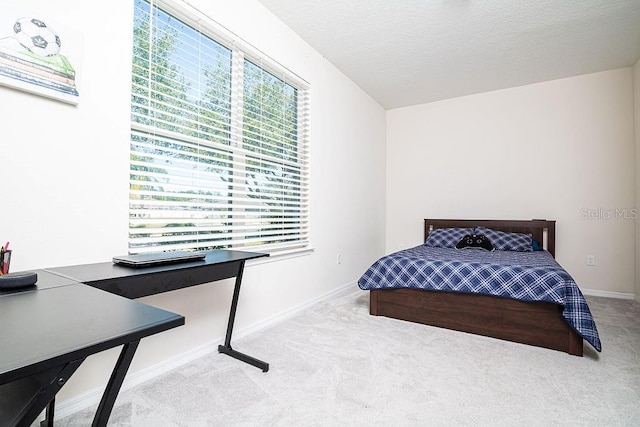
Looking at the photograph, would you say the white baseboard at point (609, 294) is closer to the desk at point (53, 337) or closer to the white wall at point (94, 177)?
the white wall at point (94, 177)

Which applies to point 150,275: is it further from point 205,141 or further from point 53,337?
point 205,141

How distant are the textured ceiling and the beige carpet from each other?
→ 2574mm

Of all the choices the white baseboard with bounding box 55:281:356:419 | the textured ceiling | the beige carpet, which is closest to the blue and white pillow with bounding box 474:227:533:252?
the beige carpet

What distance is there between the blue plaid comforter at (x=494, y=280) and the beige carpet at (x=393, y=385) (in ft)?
1.02

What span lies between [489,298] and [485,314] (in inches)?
5.0

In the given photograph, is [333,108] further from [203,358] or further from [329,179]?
[203,358]

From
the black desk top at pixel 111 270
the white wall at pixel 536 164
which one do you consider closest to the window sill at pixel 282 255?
the black desk top at pixel 111 270

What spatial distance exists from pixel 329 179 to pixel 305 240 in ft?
2.45

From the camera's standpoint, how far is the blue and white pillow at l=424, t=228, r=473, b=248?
397 cm

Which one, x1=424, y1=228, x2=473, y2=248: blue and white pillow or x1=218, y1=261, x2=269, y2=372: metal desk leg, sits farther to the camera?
x1=424, y1=228, x2=473, y2=248: blue and white pillow

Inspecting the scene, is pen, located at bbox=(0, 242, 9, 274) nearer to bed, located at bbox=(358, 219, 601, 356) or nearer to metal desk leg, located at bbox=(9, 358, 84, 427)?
metal desk leg, located at bbox=(9, 358, 84, 427)

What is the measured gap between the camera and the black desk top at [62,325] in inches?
22.0

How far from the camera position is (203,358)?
2092 mm

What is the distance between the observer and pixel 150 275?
1.36m
